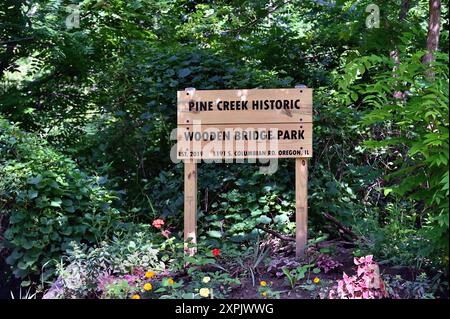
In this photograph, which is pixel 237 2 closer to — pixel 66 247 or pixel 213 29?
pixel 213 29

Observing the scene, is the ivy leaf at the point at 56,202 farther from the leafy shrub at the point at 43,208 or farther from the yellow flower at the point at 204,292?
the yellow flower at the point at 204,292

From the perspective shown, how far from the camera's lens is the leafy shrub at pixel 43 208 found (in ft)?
15.2

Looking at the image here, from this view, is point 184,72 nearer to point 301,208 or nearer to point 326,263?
point 301,208

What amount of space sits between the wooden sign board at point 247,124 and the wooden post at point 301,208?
0.11m

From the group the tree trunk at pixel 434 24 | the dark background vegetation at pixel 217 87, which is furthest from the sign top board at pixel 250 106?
the tree trunk at pixel 434 24

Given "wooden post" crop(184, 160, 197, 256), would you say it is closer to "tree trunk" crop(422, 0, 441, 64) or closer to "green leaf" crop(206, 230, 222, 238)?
"green leaf" crop(206, 230, 222, 238)

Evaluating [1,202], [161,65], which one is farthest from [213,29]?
[1,202]

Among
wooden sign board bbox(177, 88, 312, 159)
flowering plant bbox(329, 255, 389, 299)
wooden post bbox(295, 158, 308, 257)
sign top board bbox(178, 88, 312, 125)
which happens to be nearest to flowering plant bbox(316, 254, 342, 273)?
wooden post bbox(295, 158, 308, 257)

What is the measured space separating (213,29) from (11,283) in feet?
14.7

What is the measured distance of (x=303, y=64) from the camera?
7184 mm

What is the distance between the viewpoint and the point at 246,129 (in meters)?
4.74

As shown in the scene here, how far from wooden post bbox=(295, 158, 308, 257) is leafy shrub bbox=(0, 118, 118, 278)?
5.11 ft
